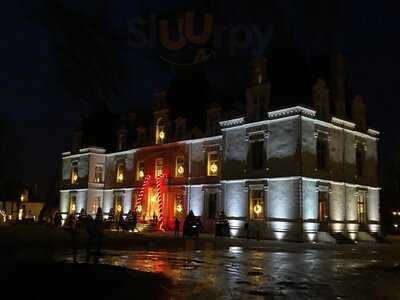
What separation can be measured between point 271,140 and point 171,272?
21000mm

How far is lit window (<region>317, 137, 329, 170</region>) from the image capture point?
32975 millimetres

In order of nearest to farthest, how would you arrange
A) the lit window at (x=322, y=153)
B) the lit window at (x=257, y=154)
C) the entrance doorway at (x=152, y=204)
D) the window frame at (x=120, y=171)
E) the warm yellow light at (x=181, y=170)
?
1. the lit window at (x=322, y=153)
2. the lit window at (x=257, y=154)
3. the warm yellow light at (x=181, y=170)
4. the entrance doorway at (x=152, y=204)
5. the window frame at (x=120, y=171)

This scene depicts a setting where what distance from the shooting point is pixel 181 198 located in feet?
133

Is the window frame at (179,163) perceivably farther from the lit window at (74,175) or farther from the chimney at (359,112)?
the lit window at (74,175)

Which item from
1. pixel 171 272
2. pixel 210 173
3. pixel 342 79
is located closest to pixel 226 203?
pixel 210 173

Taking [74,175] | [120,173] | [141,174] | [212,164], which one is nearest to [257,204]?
[212,164]

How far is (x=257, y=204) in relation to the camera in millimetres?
33312

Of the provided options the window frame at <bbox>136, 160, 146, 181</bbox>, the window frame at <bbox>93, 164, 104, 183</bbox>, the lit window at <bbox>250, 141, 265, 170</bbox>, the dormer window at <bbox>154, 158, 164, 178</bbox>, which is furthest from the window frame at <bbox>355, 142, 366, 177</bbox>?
the window frame at <bbox>93, 164, 104, 183</bbox>

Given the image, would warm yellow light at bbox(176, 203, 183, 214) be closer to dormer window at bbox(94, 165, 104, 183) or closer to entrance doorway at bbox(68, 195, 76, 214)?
dormer window at bbox(94, 165, 104, 183)

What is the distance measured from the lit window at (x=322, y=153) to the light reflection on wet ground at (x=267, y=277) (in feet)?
52.0

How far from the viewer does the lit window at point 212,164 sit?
38088 mm

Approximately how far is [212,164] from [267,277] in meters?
25.8

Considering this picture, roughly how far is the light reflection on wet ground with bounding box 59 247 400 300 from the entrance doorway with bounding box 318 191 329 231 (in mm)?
14397

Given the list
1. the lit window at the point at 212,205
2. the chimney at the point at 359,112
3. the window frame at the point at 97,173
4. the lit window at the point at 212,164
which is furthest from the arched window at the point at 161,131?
the chimney at the point at 359,112
